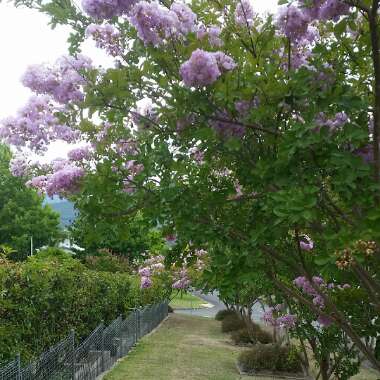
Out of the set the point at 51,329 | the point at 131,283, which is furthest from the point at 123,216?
the point at 131,283

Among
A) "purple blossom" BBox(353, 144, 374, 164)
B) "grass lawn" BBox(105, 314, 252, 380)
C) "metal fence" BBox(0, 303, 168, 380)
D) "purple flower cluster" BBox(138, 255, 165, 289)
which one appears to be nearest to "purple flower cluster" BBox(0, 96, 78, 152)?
"purple blossom" BBox(353, 144, 374, 164)

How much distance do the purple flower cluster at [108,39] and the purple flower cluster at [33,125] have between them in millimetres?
574

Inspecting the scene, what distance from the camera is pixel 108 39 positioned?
3.95m

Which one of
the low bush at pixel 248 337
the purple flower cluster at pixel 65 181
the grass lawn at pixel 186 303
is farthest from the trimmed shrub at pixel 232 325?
the purple flower cluster at pixel 65 181

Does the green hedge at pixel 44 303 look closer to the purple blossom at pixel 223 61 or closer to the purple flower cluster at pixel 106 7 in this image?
the purple flower cluster at pixel 106 7

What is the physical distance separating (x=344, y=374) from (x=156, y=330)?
14275mm

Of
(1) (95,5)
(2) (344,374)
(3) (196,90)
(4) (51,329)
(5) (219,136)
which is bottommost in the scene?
(2) (344,374)

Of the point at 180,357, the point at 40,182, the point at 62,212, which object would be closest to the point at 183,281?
the point at 180,357

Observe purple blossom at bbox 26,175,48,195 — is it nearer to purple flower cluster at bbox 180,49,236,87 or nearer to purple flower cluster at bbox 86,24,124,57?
purple flower cluster at bbox 86,24,124,57

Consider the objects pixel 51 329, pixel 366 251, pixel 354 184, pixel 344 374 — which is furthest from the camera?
pixel 51 329

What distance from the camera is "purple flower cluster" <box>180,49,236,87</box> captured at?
10.4ft

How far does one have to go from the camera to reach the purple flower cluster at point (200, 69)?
3.16 meters

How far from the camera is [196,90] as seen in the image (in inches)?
134

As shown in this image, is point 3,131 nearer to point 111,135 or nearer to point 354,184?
point 111,135
